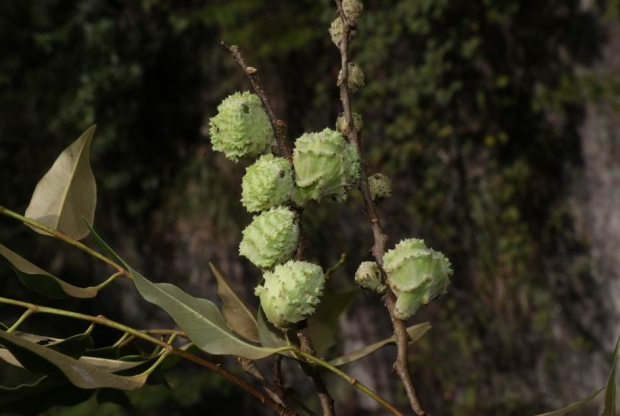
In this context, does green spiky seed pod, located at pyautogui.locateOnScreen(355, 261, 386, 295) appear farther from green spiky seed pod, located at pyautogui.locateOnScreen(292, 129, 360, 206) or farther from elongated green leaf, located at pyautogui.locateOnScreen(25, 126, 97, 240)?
elongated green leaf, located at pyautogui.locateOnScreen(25, 126, 97, 240)

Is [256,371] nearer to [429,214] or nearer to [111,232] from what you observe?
[429,214]

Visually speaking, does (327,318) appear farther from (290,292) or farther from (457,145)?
(457,145)

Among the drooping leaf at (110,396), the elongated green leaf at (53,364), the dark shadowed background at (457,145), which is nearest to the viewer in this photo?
the elongated green leaf at (53,364)

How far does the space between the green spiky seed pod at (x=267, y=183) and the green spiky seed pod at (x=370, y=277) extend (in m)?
0.06

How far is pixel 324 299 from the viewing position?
55 cm

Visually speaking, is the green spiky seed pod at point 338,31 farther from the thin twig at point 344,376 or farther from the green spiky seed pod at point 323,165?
the thin twig at point 344,376

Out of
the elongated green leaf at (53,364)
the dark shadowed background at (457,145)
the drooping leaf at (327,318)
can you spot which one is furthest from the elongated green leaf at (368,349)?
the dark shadowed background at (457,145)

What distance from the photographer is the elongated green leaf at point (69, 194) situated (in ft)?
1.76

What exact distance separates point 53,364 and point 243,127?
0.53 feet

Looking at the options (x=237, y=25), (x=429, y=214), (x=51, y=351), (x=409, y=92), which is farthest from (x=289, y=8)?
(x=51, y=351)

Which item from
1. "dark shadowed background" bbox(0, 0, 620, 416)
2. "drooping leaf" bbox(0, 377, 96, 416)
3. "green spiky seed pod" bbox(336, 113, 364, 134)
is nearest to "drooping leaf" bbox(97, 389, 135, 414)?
"drooping leaf" bbox(0, 377, 96, 416)

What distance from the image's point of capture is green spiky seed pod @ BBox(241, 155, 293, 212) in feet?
1.43

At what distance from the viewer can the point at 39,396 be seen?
0.48 m

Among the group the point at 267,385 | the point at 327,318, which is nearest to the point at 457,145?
the point at 327,318
